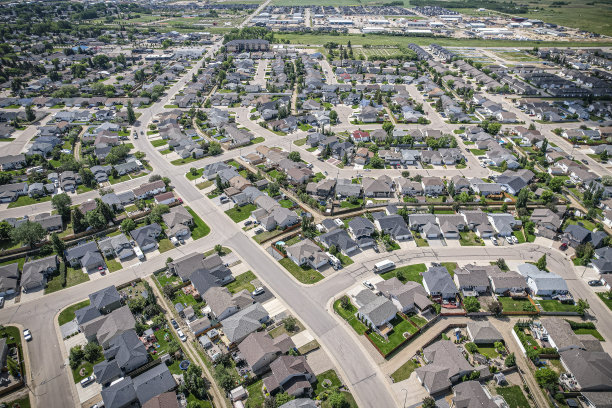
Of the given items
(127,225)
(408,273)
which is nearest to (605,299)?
(408,273)

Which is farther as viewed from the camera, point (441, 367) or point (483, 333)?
point (483, 333)

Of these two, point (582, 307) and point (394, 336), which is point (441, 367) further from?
point (582, 307)

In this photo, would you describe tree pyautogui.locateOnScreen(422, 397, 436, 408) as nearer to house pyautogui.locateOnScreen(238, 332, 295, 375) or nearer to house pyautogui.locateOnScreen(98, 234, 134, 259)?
house pyautogui.locateOnScreen(238, 332, 295, 375)

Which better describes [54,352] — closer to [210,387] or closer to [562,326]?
[210,387]

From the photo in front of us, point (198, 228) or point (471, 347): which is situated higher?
Result: point (198, 228)

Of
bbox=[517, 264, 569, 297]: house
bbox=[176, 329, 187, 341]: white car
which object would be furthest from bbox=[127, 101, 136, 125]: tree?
bbox=[517, 264, 569, 297]: house

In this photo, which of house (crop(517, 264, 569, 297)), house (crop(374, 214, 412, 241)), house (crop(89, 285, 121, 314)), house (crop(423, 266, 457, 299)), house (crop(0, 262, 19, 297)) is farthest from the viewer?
house (crop(374, 214, 412, 241))
